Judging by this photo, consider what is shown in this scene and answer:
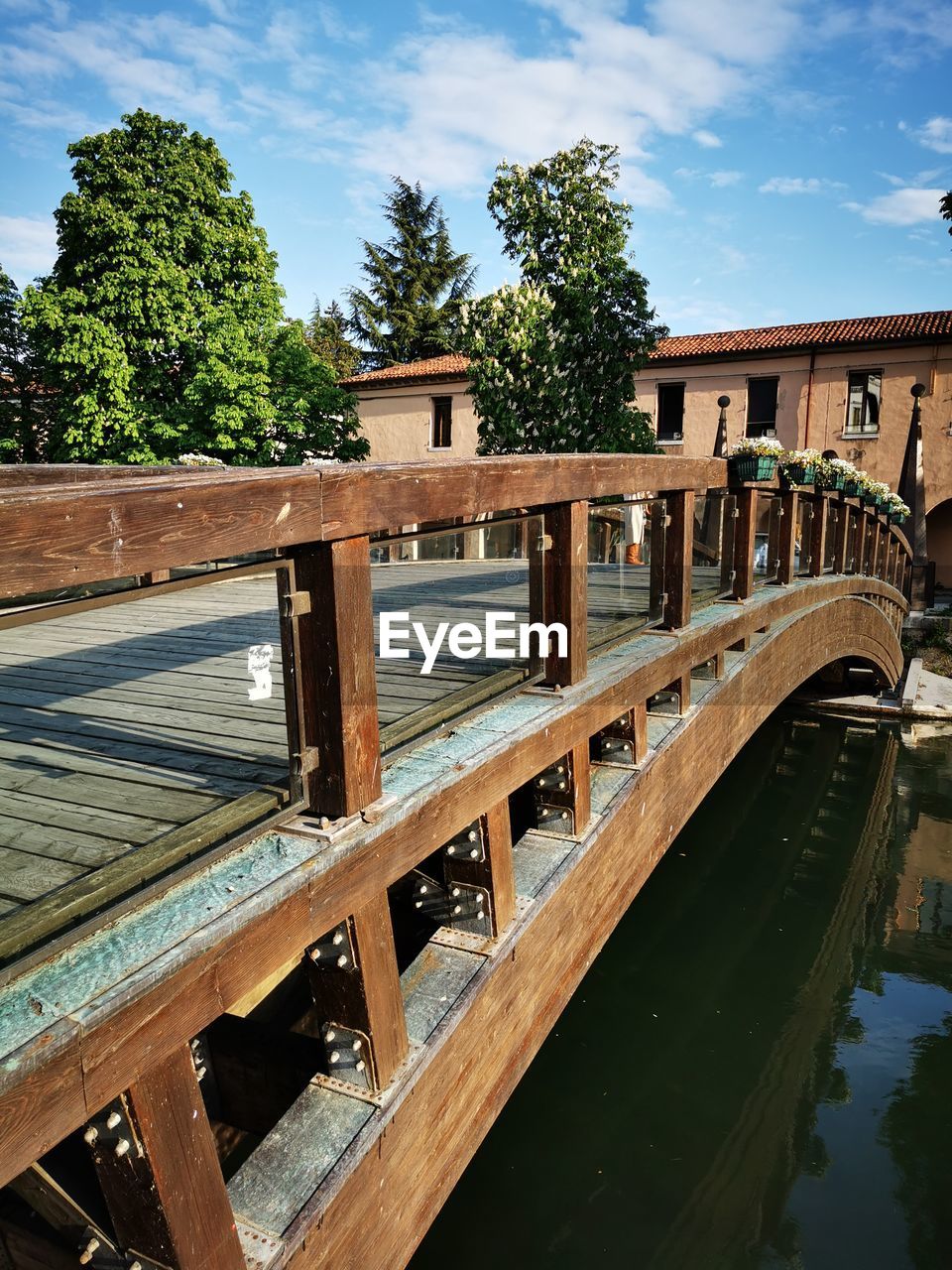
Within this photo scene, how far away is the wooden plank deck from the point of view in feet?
7.97

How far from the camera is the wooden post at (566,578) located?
3.62 metres

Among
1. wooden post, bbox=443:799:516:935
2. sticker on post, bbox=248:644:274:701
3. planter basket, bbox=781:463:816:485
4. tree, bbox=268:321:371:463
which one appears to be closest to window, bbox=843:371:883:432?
tree, bbox=268:321:371:463

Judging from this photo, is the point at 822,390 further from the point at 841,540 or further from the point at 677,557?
the point at 677,557

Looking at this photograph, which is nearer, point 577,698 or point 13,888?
point 13,888

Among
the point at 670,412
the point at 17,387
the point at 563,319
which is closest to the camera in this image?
the point at 563,319

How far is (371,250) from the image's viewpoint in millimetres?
32281

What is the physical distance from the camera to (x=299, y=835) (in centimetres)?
241

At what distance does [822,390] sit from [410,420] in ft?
40.9

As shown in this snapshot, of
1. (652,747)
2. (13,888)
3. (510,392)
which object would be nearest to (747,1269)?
(652,747)

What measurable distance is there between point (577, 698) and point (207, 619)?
288cm

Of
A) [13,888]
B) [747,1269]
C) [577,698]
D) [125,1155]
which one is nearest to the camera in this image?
[125,1155]

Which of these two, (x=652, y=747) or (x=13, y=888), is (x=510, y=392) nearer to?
(x=652, y=747)

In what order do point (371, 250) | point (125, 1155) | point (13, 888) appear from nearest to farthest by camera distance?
point (125, 1155) < point (13, 888) < point (371, 250)

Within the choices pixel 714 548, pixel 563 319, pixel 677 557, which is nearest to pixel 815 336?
pixel 563 319
